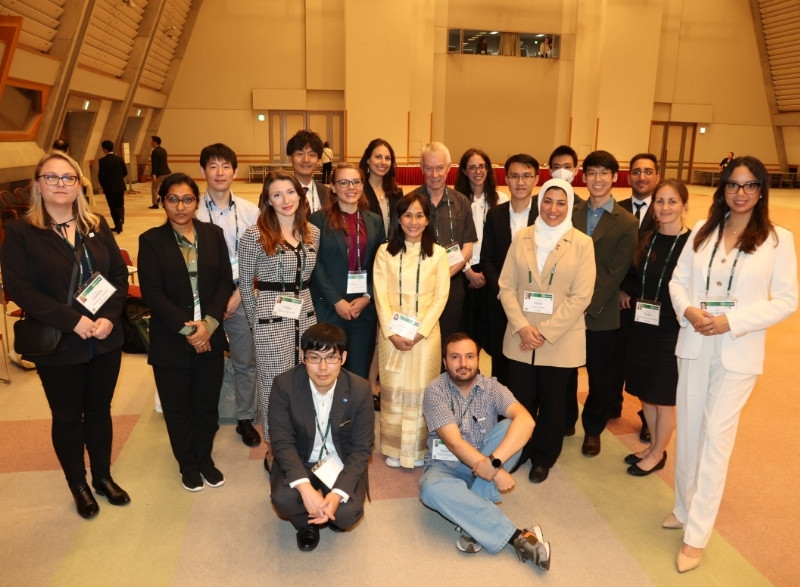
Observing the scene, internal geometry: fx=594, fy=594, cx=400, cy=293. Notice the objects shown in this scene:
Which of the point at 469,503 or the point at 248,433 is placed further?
the point at 248,433

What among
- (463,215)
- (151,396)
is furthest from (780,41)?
(151,396)

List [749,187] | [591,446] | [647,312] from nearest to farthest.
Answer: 1. [749,187]
2. [647,312]
3. [591,446]

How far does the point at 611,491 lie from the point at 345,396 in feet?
5.11

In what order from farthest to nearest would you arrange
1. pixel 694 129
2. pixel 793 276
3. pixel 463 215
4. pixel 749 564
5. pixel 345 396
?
pixel 694 129 < pixel 463 215 < pixel 345 396 < pixel 749 564 < pixel 793 276

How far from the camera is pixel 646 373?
10.7ft

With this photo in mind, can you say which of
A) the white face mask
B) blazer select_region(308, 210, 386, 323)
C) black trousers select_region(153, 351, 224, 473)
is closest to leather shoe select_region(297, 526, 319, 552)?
black trousers select_region(153, 351, 224, 473)

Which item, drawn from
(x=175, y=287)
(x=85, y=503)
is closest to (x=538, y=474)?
(x=175, y=287)

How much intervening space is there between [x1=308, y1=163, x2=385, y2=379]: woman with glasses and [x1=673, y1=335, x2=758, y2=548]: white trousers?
177cm

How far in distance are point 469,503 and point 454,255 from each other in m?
1.62

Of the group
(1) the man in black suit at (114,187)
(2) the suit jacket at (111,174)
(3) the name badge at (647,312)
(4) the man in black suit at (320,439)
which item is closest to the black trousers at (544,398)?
(3) the name badge at (647,312)

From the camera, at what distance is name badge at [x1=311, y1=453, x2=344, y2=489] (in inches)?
106

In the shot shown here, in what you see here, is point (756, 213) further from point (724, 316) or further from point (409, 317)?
point (409, 317)

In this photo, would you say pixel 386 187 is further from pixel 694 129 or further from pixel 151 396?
pixel 694 129

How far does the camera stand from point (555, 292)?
3168 mm
